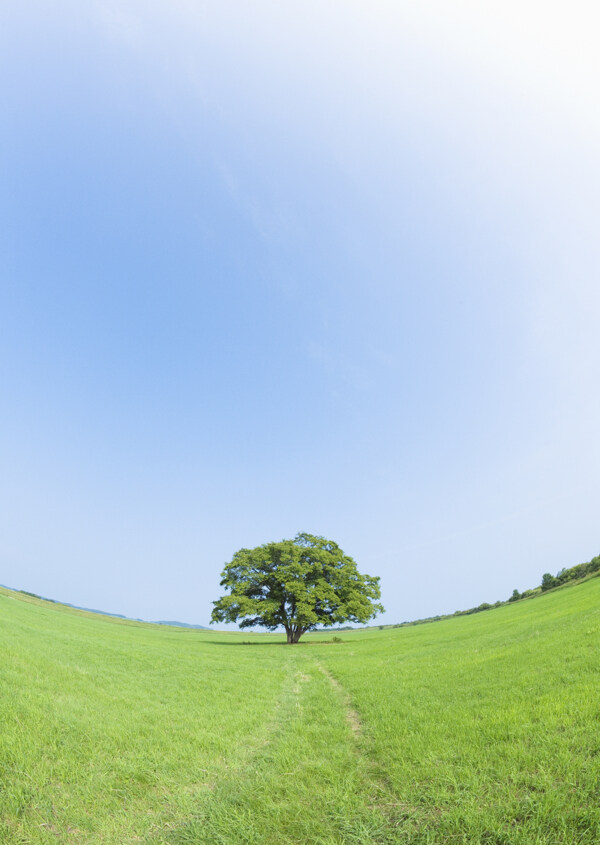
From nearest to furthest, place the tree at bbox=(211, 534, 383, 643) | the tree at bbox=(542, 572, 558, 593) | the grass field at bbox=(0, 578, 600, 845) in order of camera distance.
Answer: the grass field at bbox=(0, 578, 600, 845) → the tree at bbox=(211, 534, 383, 643) → the tree at bbox=(542, 572, 558, 593)

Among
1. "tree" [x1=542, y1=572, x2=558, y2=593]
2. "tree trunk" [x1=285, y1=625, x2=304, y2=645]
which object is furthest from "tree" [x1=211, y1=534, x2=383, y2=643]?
"tree" [x1=542, y1=572, x2=558, y2=593]

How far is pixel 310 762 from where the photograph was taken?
687cm

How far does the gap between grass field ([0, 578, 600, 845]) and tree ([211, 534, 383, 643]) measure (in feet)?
90.0

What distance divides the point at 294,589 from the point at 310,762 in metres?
33.0

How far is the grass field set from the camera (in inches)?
188

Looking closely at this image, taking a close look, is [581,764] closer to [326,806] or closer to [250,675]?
[326,806]

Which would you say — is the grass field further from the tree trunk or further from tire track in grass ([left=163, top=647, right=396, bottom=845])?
the tree trunk

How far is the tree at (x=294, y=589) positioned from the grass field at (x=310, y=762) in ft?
90.0

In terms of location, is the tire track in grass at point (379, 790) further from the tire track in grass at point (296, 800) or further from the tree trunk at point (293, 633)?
the tree trunk at point (293, 633)

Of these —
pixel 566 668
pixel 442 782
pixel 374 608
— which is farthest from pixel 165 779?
pixel 374 608

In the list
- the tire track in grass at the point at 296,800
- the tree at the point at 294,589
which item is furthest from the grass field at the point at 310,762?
the tree at the point at 294,589

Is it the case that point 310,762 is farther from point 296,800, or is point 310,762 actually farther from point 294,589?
point 294,589

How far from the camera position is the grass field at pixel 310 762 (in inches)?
188

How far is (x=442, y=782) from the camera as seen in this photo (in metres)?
5.56
